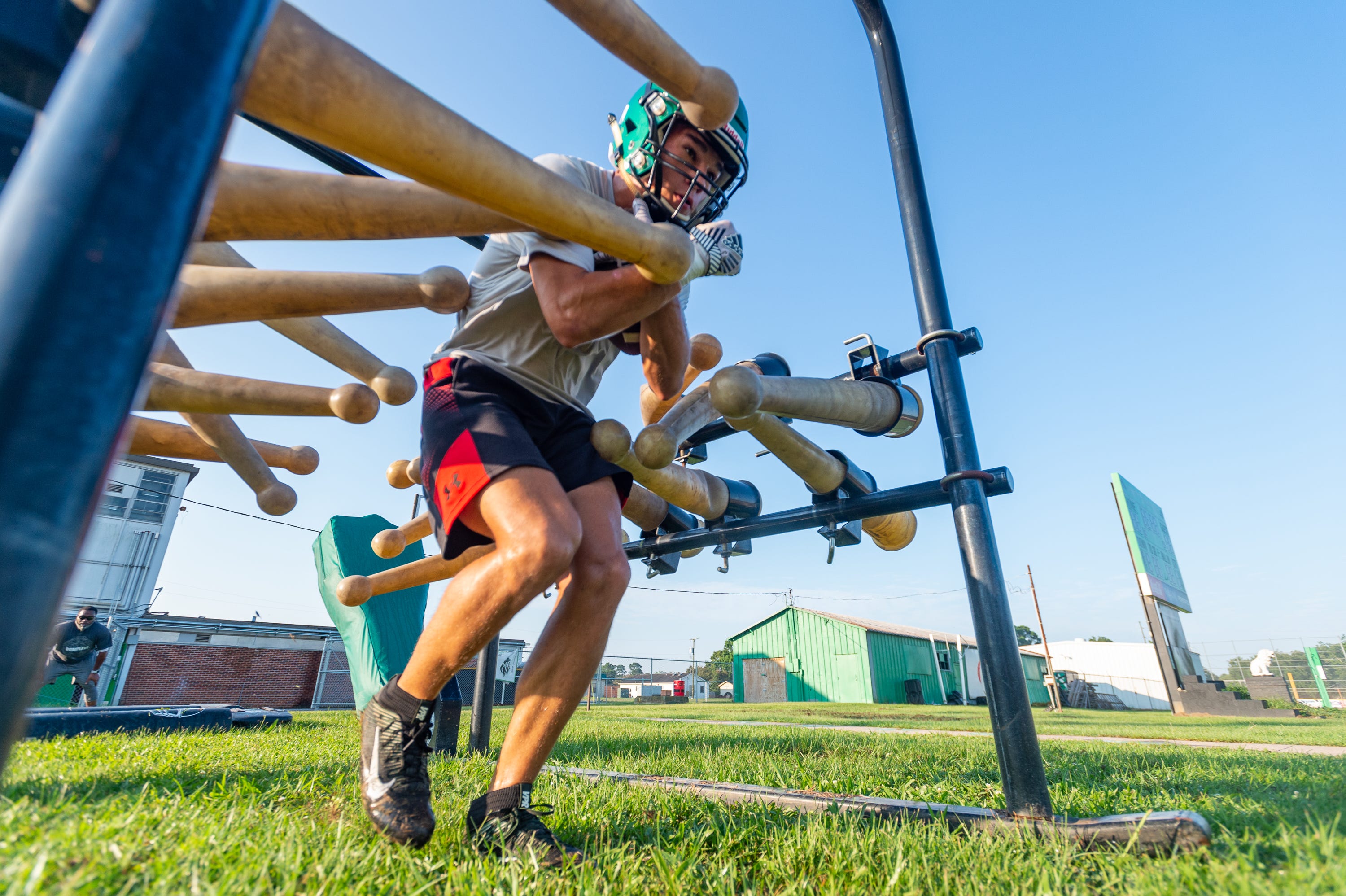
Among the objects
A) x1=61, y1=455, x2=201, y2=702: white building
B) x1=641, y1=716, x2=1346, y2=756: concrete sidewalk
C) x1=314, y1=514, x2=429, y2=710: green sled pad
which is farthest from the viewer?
x1=61, y1=455, x2=201, y2=702: white building

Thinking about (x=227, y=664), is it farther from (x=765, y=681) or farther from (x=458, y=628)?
A: (x=458, y=628)

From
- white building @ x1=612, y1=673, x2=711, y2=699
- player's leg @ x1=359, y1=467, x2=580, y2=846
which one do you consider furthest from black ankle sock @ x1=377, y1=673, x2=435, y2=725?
white building @ x1=612, y1=673, x2=711, y2=699

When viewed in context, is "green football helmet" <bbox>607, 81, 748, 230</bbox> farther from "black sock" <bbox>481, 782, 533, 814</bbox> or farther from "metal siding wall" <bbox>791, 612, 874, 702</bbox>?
"metal siding wall" <bbox>791, 612, 874, 702</bbox>

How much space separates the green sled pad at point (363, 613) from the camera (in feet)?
21.2

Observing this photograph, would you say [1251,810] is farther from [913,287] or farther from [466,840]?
[466,840]

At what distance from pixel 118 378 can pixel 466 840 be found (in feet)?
4.89

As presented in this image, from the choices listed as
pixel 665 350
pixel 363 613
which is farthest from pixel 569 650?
pixel 363 613

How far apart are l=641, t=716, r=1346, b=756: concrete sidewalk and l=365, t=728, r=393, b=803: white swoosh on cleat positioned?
5567mm

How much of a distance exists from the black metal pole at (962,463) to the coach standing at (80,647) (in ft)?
33.2

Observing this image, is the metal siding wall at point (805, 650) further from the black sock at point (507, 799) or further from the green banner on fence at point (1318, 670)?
the black sock at point (507, 799)

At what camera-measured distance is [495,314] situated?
1.87 m

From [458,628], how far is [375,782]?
1.18ft

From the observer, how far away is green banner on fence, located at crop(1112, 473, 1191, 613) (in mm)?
20156

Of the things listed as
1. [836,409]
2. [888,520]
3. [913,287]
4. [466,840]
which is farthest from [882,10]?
[466,840]
